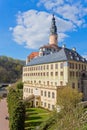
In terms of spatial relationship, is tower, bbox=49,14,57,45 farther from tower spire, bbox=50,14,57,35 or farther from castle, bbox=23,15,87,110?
castle, bbox=23,15,87,110

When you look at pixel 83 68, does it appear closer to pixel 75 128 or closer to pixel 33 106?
pixel 33 106

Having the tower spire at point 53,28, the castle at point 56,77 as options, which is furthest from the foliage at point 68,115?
the tower spire at point 53,28

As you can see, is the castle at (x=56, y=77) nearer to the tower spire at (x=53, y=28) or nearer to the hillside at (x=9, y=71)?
the tower spire at (x=53, y=28)

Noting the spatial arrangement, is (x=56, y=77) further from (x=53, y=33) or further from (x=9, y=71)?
(x=9, y=71)

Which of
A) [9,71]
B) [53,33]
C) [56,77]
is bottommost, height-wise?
[56,77]

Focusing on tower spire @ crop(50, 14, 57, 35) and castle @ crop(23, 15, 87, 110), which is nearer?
castle @ crop(23, 15, 87, 110)

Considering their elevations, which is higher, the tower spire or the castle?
the tower spire

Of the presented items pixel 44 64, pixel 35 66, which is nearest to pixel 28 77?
pixel 35 66

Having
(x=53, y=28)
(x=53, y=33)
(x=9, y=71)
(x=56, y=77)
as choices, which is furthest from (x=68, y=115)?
(x=9, y=71)

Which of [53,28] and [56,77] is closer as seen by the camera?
[56,77]

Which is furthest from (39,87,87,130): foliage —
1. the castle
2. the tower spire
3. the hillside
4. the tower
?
the hillside

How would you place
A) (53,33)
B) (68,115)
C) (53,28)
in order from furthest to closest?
(53,33)
(53,28)
(68,115)

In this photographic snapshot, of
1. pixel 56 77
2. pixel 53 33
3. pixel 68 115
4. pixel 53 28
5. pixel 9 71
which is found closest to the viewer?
pixel 68 115

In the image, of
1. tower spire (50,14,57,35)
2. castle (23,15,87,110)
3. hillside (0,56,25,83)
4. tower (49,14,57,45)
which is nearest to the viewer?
castle (23,15,87,110)
